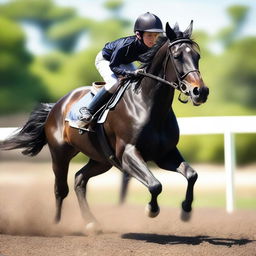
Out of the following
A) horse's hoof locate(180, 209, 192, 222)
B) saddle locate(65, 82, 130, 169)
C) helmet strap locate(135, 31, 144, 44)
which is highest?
helmet strap locate(135, 31, 144, 44)

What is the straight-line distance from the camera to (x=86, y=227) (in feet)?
20.5

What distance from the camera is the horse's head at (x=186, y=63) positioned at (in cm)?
468

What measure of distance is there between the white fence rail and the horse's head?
8.24 feet

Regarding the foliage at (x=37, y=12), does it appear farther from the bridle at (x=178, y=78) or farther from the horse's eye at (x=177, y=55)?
the horse's eye at (x=177, y=55)

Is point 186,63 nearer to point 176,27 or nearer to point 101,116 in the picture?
point 176,27

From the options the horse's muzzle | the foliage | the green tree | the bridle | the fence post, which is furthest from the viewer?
the foliage

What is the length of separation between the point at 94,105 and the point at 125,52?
66cm

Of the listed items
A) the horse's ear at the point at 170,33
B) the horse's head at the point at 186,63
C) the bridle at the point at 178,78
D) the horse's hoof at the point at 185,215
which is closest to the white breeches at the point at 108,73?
the bridle at the point at 178,78

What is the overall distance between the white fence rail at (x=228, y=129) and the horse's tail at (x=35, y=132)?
1.81 metres

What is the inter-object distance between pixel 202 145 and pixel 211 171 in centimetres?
51

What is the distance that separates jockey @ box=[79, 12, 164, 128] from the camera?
5.34 meters

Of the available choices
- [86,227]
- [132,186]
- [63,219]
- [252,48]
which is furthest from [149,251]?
[252,48]

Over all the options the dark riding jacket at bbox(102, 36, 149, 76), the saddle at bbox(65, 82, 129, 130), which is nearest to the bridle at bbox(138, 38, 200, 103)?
the dark riding jacket at bbox(102, 36, 149, 76)

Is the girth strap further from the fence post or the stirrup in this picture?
the fence post
